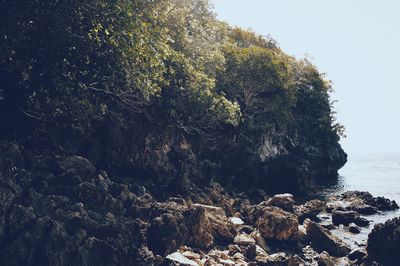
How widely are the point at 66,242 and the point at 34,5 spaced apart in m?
11.3

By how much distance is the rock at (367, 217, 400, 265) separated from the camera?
75.3 feet

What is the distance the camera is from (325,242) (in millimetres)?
26594

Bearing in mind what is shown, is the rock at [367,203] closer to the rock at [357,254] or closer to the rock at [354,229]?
the rock at [354,229]

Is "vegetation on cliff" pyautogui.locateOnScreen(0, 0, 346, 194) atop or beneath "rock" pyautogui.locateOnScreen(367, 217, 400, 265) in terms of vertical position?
atop

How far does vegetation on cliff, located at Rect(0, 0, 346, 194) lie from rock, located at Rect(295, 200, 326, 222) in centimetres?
972

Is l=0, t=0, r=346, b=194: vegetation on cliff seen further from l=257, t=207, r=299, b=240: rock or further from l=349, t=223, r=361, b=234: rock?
l=349, t=223, r=361, b=234: rock

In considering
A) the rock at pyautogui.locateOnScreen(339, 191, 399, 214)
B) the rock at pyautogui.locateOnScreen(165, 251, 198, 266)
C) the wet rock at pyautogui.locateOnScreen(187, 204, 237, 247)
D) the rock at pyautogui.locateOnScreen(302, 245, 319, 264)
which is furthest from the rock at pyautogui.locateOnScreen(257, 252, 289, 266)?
the rock at pyautogui.locateOnScreen(339, 191, 399, 214)

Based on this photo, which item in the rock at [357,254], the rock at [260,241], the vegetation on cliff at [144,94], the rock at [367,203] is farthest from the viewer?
the rock at [367,203]

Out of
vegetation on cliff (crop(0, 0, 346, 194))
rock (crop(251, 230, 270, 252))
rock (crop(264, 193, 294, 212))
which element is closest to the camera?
vegetation on cliff (crop(0, 0, 346, 194))

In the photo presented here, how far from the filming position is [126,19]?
20.7 meters

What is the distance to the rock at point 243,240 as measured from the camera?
24.7 meters

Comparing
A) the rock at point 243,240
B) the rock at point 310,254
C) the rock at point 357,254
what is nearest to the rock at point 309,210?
the rock at point 310,254

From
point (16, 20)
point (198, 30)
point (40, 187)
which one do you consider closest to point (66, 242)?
point (40, 187)

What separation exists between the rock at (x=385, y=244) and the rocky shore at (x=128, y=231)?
53mm
